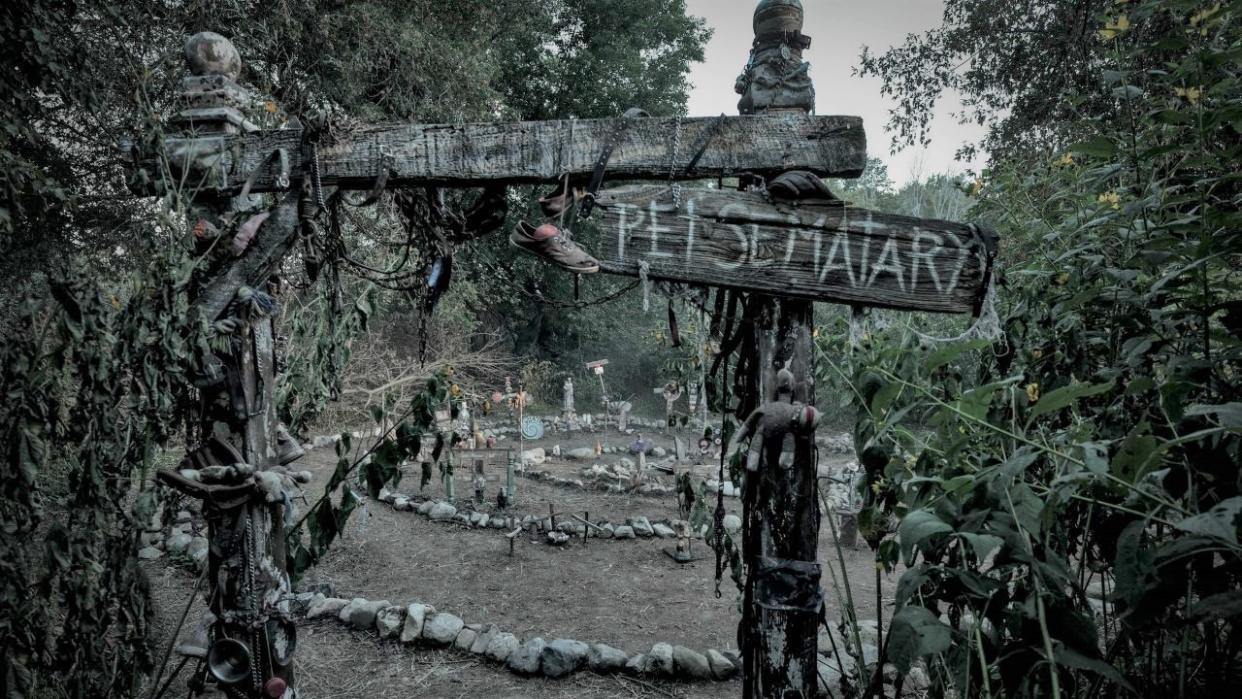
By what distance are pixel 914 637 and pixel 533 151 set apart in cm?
182

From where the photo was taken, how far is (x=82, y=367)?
6.56 feet

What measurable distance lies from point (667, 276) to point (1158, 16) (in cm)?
570

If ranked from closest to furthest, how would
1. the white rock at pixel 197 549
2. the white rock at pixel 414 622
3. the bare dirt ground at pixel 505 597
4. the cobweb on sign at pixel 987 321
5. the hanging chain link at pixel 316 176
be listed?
the cobweb on sign at pixel 987 321 → the hanging chain link at pixel 316 176 → the bare dirt ground at pixel 505 597 → the white rock at pixel 414 622 → the white rock at pixel 197 549

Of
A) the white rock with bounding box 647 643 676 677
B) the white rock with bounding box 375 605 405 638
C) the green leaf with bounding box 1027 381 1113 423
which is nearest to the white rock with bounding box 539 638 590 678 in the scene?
the white rock with bounding box 647 643 676 677

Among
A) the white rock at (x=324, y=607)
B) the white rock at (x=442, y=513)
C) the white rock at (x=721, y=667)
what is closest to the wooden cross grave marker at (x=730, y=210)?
the white rock at (x=721, y=667)

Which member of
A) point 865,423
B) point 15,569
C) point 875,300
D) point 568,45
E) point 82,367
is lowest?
point 15,569

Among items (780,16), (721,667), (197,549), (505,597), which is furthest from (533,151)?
(197,549)

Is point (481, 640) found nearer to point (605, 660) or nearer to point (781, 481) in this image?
point (605, 660)

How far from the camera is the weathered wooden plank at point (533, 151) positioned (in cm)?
193

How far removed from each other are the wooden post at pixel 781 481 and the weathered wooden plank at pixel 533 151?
0.17m

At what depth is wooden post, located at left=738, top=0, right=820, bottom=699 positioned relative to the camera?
1.89m

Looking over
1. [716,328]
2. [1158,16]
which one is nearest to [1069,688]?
[716,328]

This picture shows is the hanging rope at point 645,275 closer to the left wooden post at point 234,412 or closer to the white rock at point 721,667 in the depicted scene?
the left wooden post at point 234,412

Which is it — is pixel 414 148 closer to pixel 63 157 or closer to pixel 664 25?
pixel 63 157
